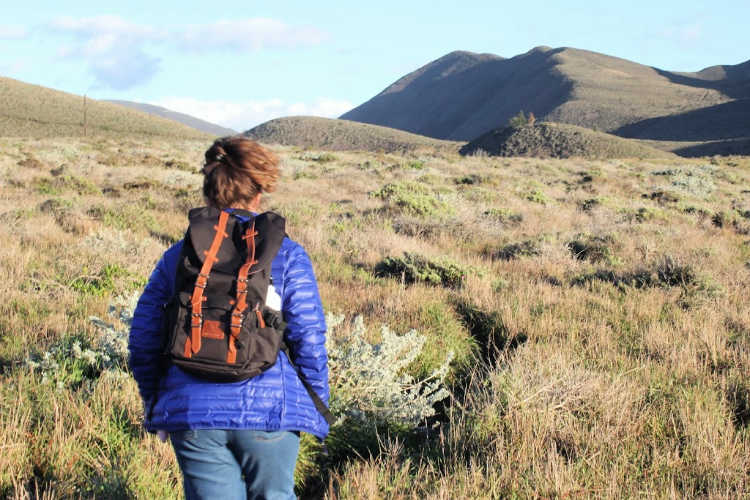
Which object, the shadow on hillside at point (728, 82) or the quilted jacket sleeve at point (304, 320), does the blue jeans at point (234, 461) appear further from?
the shadow on hillside at point (728, 82)

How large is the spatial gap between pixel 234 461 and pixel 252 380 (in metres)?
0.31

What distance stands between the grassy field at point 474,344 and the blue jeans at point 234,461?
0.82m

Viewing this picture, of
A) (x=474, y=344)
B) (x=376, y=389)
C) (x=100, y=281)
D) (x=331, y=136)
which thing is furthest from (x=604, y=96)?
(x=376, y=389)

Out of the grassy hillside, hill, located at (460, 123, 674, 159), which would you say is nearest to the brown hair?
hill, located at (460, 123, 674, 159)

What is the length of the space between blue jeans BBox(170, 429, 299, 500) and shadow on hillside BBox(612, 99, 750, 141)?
115 m

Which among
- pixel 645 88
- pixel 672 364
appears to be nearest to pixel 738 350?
pixel 672 364

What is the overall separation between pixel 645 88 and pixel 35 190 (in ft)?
512

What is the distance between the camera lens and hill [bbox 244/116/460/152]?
99.6m

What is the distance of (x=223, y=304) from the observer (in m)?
1.65

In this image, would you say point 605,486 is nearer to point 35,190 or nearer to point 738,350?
point 738,350

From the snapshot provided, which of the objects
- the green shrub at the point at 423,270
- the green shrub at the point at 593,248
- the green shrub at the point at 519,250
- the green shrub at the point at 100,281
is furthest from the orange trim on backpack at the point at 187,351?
the green shrub at the point at 593,248

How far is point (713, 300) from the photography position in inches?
223

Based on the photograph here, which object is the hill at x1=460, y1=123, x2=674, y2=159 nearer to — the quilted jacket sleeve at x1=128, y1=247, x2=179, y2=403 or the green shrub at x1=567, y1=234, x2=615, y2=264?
the green shrub at x1=567, y1=234, x2=615, y2=264

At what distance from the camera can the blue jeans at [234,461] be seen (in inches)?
68.2
